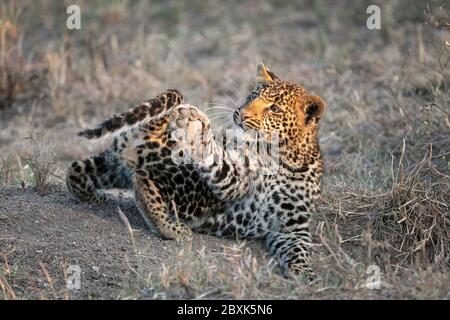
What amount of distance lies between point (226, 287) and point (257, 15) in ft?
27.8

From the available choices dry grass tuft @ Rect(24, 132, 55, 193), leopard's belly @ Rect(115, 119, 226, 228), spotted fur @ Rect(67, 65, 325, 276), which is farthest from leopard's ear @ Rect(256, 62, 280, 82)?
dry grass tuft @ Rect(24, 132, 55, 193)

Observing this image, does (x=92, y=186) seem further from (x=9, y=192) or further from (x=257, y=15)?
(x=257, y=15)

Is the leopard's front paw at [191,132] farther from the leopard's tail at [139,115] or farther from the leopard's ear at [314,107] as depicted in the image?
the leopard's ear at [314,107]

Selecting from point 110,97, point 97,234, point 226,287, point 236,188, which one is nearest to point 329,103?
point 110,97

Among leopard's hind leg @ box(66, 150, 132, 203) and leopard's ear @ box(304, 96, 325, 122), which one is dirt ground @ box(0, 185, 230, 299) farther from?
leopard's ear @ box(304, 96, 325, 122)

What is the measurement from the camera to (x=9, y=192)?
7.19m

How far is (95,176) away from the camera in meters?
7.01

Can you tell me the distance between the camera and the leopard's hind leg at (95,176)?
22.8ft

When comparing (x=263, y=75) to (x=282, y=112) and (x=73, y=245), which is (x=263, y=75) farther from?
(x=73, y=245)

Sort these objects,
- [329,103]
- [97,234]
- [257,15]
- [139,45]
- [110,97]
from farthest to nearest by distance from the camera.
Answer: [257,15]
[139,45]
[110,97]
[329,103]
[97,234]

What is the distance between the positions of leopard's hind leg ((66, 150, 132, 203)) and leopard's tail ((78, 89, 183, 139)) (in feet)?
1.62

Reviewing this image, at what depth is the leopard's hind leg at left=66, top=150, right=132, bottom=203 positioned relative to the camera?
6.95 metres

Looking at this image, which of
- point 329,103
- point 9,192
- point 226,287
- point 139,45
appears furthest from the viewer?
point 139,45

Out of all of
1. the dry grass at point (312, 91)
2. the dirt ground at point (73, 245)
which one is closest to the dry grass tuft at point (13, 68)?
the dry grass at point (312, 91)
